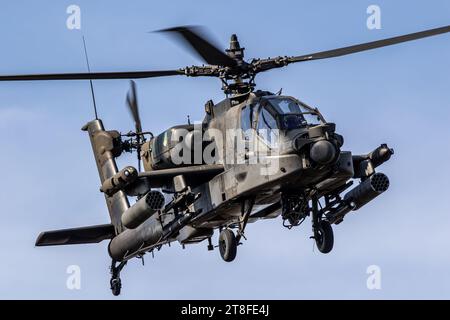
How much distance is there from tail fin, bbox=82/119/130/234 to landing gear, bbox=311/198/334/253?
21.4 ft

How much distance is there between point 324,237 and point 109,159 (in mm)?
7834

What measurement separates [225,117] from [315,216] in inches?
113

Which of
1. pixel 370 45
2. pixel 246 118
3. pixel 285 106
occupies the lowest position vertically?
pixel 246 118

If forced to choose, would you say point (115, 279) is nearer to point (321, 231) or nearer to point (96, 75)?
point (96, 75)

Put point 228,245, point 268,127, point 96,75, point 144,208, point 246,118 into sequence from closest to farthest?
1. point 268,127
2. point 246,118
3. point 228,245
4. point 144,208
5. point 96,75

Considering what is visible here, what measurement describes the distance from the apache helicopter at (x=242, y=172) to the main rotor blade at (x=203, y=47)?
1.4 inches

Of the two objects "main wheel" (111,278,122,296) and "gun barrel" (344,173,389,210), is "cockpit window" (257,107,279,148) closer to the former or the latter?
"gun barrel" (344,173,389,210)

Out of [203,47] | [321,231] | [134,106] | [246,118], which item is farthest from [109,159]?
[203,47]

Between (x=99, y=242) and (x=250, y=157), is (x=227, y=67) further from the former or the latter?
(x=99, y=242)

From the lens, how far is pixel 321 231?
2388cm

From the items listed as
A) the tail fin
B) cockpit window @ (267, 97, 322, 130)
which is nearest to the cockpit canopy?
cockpit window @ (267, 97, 322, 130)

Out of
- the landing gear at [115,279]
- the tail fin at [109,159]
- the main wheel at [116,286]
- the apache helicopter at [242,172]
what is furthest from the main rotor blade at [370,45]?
the main wheel at [116,286]

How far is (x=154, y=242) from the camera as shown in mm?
26406

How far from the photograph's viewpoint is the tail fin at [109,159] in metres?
29.1
